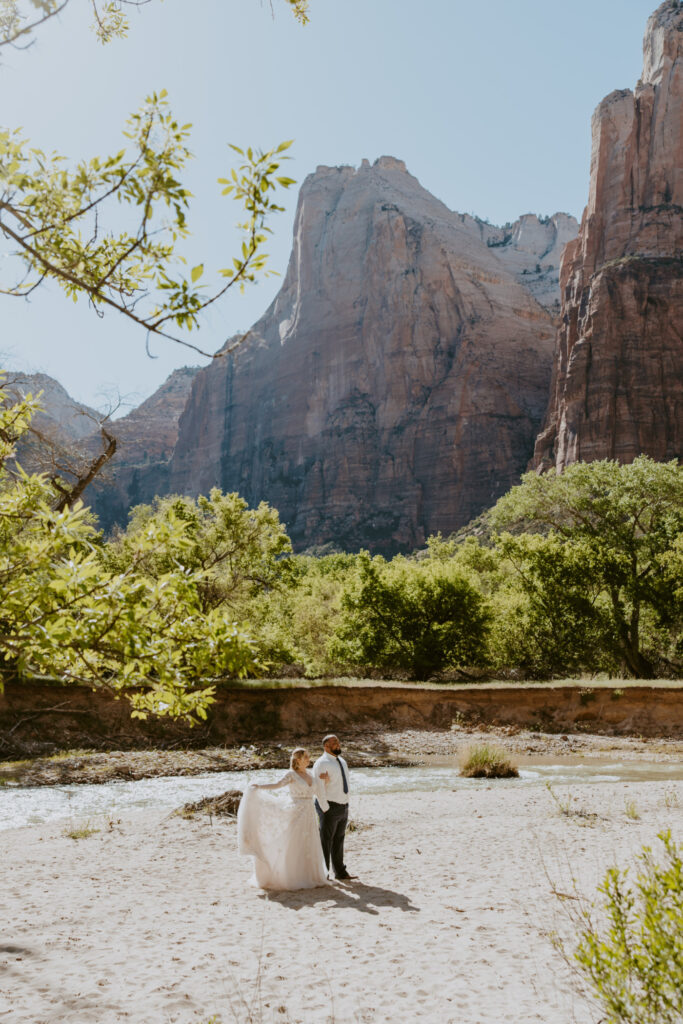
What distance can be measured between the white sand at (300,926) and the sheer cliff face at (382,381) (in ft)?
368

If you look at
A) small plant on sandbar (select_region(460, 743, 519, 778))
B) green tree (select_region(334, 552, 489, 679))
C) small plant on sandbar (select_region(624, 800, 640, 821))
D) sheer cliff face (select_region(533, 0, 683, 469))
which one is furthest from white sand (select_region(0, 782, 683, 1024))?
sheer cliff face (select_region(533, 0, 683, 469))

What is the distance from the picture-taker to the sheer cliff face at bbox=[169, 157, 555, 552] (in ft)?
424

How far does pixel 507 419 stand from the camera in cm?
13062

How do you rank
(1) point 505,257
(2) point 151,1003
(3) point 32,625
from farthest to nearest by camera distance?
(1) point 505,257 < (2) point 151,1003 < (3) point 32,625

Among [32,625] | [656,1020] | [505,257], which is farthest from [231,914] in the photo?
[505,257]

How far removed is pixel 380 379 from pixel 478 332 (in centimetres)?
2082

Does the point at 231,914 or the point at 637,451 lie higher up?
the point at 637,451

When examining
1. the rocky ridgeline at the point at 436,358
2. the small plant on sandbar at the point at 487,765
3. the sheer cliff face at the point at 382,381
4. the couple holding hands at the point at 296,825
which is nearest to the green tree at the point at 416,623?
the small plant on sandbar at the point at 487,765

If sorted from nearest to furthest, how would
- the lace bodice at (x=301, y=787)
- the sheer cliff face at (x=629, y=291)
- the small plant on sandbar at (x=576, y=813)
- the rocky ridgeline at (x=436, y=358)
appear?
the lace bodice at (x=301, y=787) → the small plant on sandbar at (x=576, y=813) → the sheer cliff face at (x=629, y=291) → the rocky ridgeline at (x=436, y=358)

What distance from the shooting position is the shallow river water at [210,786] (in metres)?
14.2

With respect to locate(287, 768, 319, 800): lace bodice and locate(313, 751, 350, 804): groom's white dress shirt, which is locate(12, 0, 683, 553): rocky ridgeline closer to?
locate(313, 751, 350, 804): groom's white dress shirt

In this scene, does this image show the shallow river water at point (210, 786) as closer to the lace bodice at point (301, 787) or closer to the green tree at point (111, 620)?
the lace bodice at point (301, 787)

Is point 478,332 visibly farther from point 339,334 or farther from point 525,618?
point 525,618

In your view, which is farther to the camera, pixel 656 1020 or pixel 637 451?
pixel 637 451
